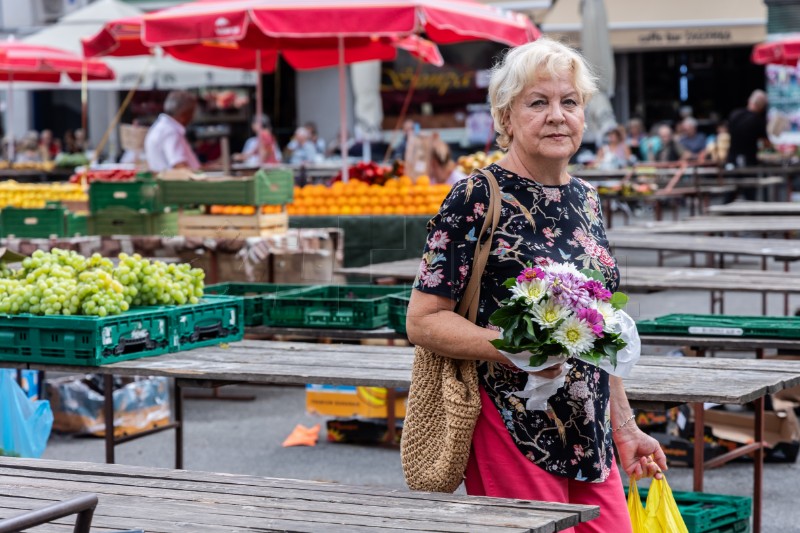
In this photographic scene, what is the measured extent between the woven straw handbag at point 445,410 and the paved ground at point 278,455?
3.08 meters

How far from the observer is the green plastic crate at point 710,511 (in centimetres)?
498

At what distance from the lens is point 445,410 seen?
345 cm

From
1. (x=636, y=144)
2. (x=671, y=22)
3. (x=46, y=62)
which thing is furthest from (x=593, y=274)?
(x=671, y=22)

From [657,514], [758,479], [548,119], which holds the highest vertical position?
[548,119]

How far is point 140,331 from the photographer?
544cm

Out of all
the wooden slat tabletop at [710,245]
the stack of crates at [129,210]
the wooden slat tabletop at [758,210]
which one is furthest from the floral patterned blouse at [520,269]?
the wooden slat tabletop at [758,210]

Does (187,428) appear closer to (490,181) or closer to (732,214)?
(490,181)

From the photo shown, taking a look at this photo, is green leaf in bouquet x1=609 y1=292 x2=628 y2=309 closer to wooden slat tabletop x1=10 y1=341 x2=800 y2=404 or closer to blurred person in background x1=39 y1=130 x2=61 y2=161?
wooden slat tabletop x1=10 y1=341 x2=800 y2=404

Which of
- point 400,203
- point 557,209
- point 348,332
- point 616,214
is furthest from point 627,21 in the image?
point 557,209

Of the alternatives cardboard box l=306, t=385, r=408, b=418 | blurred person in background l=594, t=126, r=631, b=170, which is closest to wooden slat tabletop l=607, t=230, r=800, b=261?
cardboard box l=306, t=385, r=408, b=418

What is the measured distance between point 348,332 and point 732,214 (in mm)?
8641

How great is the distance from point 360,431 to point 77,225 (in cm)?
412

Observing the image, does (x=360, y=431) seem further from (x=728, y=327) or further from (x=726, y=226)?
(x=726, y=226)

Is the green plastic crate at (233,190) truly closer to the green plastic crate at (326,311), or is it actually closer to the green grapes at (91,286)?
the green plastic crate at (326,311)
